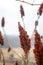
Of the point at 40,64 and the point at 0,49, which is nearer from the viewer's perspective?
the point at 40,64

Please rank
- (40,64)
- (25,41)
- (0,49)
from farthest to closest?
1. (0,49)
2. (25,41)
3. (40,64)

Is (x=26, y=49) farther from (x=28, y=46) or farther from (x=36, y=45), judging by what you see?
(x=36, y=45)

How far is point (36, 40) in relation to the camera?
0.83m

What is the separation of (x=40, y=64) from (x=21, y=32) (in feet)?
0.95

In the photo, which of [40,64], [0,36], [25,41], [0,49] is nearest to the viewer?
[40,64]

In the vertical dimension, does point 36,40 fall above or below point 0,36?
above

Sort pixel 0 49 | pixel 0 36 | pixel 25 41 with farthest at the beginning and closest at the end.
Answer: pixel 0 49, pixel 0 36, pixel 25 41

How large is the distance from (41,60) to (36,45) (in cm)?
7

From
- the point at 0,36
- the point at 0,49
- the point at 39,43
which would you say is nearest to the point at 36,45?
the point at 39,43

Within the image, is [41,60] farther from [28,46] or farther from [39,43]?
[28,46]

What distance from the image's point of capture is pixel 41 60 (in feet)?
2.56

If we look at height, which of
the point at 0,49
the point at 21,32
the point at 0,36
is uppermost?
the point at 21,32

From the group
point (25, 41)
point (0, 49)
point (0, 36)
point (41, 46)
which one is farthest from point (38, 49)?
point (0, 49)

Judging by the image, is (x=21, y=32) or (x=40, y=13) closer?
(x=21, y=32)
